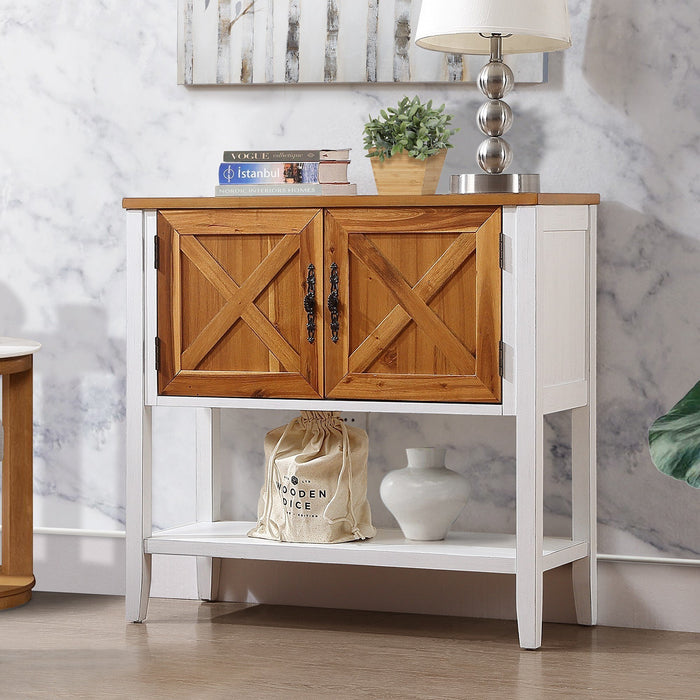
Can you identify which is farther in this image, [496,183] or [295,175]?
[295,175]

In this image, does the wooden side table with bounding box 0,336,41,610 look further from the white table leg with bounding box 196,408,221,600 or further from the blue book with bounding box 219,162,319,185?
the blue book with bounding box 219,162,319,185

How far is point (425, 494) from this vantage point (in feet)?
9.14

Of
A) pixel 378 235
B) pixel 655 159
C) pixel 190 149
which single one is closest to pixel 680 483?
pixel 655 159

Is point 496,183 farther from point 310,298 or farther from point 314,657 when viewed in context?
point 314,657

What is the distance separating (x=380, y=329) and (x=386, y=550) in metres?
0.50

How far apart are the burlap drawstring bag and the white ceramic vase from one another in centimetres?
8

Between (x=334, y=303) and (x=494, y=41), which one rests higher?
(x=494, y=41)

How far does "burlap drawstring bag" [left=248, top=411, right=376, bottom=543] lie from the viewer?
2.80 meters

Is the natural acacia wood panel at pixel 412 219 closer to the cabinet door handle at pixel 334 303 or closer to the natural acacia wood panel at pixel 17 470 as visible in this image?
the cabinet door handle at pixel 334 303

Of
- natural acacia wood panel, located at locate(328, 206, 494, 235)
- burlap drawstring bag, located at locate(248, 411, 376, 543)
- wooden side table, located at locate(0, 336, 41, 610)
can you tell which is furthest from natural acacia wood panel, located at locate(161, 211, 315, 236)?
wooden side table, located at locate(0, 336, 41, 610)

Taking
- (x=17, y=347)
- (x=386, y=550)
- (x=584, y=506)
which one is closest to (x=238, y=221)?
(x=17, y=347)

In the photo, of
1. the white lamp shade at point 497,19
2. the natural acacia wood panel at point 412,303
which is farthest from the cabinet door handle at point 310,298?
the white lamp shade at point 497,19

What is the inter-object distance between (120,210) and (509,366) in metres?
1.22

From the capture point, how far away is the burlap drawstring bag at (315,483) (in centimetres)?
280
